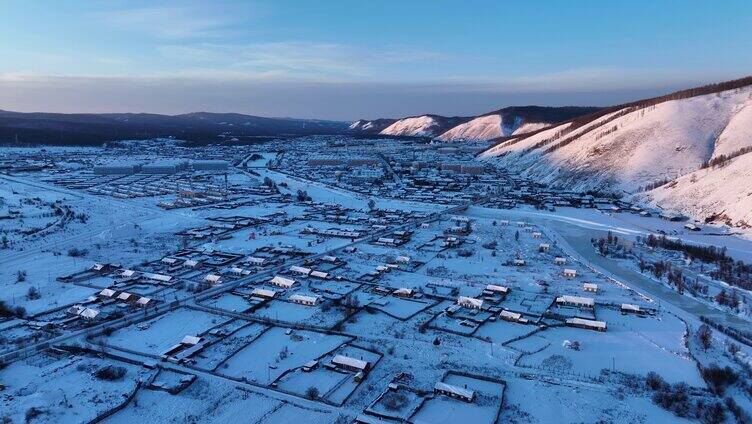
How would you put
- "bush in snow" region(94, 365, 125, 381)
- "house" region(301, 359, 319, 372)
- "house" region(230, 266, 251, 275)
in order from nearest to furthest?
"bush in snow" region(94, 365, 125, 381) → "house" region(301, 359, 319, 372) → "house" region(230, 266, 251, 275)

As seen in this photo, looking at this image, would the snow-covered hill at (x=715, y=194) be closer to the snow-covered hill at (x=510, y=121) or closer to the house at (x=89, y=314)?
the house at (x=89, y=314)

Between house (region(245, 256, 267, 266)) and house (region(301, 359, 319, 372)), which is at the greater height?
house (region(245, 256, 267, 266))

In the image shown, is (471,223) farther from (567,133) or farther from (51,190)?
(567,133)

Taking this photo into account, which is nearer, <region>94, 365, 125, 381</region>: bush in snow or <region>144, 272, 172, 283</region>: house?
<region>94, 365, 125, 381</region>: bush in snow

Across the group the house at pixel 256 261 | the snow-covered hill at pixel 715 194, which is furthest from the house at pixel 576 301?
the snow-covered hill at pixel 715 194

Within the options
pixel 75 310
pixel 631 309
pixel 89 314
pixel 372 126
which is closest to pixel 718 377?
pixel 631 309

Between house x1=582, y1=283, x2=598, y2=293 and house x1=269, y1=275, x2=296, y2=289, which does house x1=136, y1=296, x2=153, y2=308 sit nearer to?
house x1=269, y1=275, x2=296, y2=289

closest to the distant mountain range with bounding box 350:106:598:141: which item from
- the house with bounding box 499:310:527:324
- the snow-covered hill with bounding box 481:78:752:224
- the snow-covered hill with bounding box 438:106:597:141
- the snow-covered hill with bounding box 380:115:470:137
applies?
the snow-covered hill with bounding box 438:106:597:141

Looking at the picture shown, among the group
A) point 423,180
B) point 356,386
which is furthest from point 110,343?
point 423,180
